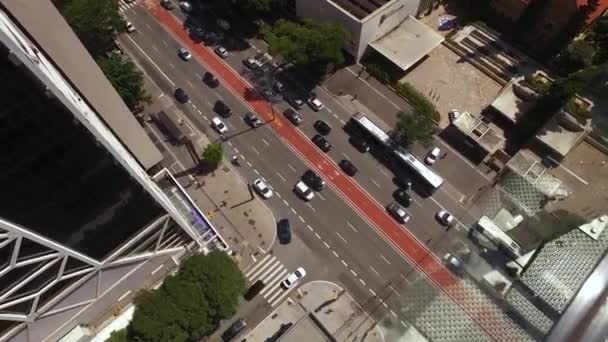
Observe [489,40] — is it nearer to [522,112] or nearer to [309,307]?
[522,112]

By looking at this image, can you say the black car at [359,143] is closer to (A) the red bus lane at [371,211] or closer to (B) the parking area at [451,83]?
(A) the red bus lane at [371,211]

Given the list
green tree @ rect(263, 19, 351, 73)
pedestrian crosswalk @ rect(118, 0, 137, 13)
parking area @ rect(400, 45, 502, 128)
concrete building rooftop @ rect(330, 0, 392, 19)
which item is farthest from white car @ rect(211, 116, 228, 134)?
pedestrian crosswalk @ rect(118, 0, 137, 13)

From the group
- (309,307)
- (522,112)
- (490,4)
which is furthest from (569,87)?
(309,307)

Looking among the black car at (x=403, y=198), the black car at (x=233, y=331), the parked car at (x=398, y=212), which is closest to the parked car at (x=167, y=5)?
the black car at (x=403, y=198)

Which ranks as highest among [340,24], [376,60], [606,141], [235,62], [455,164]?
[235,62]

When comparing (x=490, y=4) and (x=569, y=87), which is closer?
(x=569, y=87)
